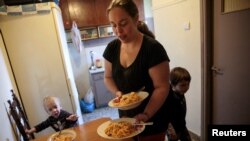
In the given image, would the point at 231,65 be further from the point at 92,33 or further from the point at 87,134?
the point at 92,33

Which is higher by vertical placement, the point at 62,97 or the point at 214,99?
the point at 62,97

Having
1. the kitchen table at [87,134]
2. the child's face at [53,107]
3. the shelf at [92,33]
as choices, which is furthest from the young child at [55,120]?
the shelf at [92,33]

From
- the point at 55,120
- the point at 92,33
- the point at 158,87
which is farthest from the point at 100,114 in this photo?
the point at 158,87

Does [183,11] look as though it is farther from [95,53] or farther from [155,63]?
[95,53]

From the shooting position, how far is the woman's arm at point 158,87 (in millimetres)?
964

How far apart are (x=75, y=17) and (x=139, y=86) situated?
2804 mm

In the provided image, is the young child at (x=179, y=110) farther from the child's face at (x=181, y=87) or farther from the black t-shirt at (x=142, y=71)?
the black t-shirt at (x=142, y=71)

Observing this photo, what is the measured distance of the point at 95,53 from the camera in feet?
13.3

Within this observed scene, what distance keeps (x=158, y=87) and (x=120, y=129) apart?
29 cm

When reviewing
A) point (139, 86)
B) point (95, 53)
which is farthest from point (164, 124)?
point (95, 53)

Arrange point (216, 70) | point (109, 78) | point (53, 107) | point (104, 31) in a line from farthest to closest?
point (104, 31) < point (216, 70) < point (53, 107) < point (109, 78)

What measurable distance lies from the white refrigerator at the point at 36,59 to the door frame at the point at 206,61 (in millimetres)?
1469

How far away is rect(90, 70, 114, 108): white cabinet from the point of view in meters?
3.63

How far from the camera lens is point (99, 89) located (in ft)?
12.1
